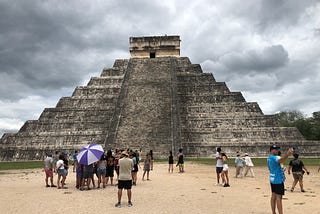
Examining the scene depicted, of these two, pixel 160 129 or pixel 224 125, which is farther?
pixel 224 125

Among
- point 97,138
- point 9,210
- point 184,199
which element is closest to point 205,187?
point 184,199

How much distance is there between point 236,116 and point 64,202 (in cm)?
1709

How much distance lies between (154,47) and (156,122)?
612 inches

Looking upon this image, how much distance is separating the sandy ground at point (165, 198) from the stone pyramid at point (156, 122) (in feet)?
Result: 30.6

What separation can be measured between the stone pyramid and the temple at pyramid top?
737 centimetres

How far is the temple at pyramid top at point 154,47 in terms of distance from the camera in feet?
114

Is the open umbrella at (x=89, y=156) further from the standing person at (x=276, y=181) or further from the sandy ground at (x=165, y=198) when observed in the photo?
the standing person at (x=276, y=181)

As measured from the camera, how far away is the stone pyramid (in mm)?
20219

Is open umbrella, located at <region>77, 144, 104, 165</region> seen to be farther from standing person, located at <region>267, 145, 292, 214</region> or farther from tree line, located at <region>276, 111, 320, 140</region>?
tree line, located at <region>276, 111, 320, 140</region>

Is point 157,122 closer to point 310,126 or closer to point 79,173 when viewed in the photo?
point 79,173

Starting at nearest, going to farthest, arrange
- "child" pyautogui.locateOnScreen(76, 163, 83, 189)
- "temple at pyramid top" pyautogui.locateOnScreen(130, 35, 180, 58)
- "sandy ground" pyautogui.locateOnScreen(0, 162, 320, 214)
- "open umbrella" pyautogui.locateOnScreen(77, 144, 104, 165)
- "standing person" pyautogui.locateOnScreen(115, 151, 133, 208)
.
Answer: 1. "sandy ground" pyautogui.locateOnScreen(0, 162, 320, 214)
2. "standing person" pyautogui.locateOnScreen(115, 151, 133, 208)
3. "open umbrella" pyautogui.locateOnScreen(77, 144, 104, 165)
4. "child" pyautogui.locateOnScreen(76, 163, 83, 189)
5. "temple at pyramid top" pyautogui.locateOnScreen(130, 35, 180, 58)

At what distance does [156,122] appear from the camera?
2155cm

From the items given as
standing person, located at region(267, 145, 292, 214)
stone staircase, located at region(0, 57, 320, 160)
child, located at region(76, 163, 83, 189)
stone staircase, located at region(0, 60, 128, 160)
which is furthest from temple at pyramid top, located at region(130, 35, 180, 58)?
standing person, located at region(267, 145, 292, 214)

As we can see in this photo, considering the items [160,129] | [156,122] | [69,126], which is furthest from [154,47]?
[160,129]
